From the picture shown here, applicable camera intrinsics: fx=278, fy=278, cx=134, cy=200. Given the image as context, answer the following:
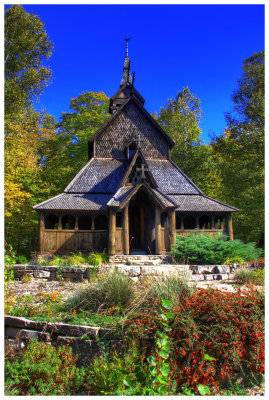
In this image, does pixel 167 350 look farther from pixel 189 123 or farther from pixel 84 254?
pixel 189 123

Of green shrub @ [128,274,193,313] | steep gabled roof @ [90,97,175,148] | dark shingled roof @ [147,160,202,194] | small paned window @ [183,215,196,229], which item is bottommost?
green shrub @ [128,274,193,313]

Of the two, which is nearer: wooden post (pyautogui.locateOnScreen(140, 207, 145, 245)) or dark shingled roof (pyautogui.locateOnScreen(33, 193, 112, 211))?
dark shingled roof (pyautogui.locateOnScreen(33, 193, 112, 211))

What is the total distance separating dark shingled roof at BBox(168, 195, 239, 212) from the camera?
55.8 feet

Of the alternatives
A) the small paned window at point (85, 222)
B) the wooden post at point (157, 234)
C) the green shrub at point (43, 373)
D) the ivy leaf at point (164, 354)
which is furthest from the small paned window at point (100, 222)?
the ivy leaf at point (164, 354)

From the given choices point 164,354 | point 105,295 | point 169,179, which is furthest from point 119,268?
point 169,179

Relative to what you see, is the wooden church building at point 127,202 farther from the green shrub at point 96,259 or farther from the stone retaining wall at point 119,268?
the stone retaining wall at point 119,268

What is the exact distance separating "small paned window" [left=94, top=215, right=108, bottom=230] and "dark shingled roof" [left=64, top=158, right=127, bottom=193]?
1654 mm

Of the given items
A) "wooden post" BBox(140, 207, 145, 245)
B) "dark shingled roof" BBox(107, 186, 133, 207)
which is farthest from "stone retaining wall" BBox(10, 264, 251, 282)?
"wooden post" BBox(140, 207, 145, 245)

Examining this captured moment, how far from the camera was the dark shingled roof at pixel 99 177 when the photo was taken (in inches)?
699

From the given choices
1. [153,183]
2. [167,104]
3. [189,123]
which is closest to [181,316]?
[153,183]

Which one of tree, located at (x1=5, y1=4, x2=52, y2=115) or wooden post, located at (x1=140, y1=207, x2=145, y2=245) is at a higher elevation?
tree, located at (x1=5, y1=4, x2=52, y2=115)

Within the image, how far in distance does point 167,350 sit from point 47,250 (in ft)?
44.2

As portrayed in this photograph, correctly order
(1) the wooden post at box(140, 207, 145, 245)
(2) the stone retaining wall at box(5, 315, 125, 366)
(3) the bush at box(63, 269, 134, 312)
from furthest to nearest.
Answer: (1) the wooden post at box(140, 207, 145, 245)
(3) the bush at box(63, 269, 134, 312)
(2) the stone retaining wall at box(5, 315, 125, 366)

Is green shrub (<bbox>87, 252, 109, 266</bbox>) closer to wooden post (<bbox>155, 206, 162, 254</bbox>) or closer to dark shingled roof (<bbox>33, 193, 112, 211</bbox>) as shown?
wooden post (<bbox>155, 206, 162, 254</bbox>)
